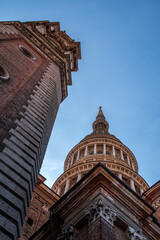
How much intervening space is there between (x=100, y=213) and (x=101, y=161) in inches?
1045

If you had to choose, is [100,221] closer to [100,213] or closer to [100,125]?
[100,213]

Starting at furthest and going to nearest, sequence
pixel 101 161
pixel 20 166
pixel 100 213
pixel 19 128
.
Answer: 1. pixel 101 161
2. pixel 19 128
3. pixel 100 213
4. pixel 20 166

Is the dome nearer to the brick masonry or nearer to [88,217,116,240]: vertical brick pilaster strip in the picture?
the brick masonry

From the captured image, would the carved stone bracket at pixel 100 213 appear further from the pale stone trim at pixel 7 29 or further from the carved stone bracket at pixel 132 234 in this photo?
the pale stone trim at pixel 7 29

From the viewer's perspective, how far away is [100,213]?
7.75m

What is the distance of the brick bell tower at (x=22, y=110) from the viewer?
6422 millimetres

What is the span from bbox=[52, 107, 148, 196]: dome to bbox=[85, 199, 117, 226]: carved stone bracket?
23313mm

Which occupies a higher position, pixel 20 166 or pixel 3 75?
pixel 3 75

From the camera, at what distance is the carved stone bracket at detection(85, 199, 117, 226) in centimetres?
779

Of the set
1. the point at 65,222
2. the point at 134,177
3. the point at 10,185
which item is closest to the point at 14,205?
the point at 10,185

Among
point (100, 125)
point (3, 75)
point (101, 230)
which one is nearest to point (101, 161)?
point (100, 125)

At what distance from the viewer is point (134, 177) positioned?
107 feet

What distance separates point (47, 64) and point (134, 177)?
72.7 ft

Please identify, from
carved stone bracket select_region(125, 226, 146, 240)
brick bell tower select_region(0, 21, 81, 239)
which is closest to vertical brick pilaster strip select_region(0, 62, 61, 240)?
brick bell tower select_region(0, 21, 81, 239)
